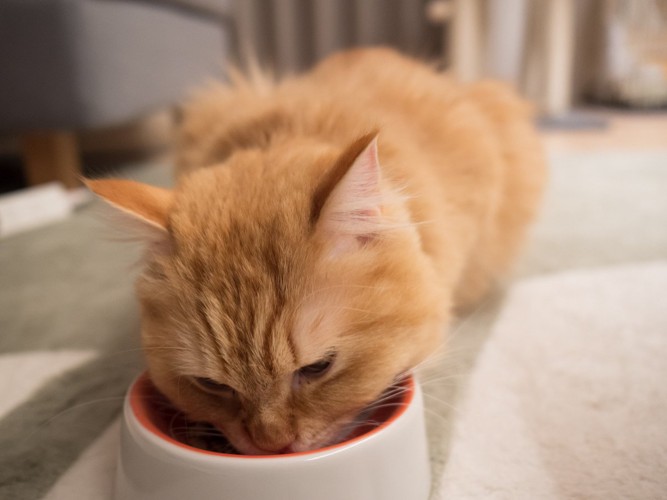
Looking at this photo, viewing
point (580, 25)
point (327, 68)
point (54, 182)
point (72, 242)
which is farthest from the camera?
point (580, 25)

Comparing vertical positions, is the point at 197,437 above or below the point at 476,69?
below

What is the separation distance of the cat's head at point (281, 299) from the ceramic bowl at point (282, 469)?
8cm

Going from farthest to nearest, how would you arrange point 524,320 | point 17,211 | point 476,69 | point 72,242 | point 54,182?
point 476,69 < point 54,182 < point 17,211 < point 72,242 < point 524,320

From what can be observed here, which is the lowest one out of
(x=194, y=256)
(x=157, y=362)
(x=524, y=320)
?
(x=524, y=320)

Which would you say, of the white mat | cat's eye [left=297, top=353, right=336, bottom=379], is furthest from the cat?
the white mat

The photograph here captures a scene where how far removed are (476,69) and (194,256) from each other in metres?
3.46

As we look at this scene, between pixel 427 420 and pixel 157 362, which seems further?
pixel 427 420

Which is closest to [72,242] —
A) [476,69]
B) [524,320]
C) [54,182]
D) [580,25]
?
[54,182]

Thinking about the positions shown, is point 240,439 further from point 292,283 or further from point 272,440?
point 292,283

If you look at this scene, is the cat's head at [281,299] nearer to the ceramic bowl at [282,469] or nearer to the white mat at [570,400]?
the ceramic bowl at [282,469]

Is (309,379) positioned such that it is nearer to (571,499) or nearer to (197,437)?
(197,437)

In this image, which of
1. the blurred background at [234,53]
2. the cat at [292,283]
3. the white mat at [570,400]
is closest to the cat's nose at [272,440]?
the cat at [292,283]

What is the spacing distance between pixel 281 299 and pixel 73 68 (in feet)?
5.70

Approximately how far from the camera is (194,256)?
808mm
